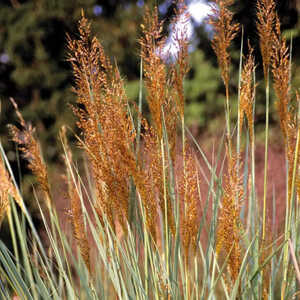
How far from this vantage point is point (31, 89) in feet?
18.2

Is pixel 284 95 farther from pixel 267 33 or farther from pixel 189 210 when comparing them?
pixel 189 210

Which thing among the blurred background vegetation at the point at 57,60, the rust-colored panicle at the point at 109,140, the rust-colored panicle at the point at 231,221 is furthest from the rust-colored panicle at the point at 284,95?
the blurred background vegetation at the point at 57,60

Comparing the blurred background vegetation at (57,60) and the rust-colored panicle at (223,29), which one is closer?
the rust-colored panicle at (223,29)

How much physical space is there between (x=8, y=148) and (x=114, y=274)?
4.11 metres

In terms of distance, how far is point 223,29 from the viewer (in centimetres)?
97

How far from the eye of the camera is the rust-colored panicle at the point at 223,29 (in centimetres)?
97

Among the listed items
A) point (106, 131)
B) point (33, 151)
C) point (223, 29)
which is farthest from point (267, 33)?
point (33, 151)

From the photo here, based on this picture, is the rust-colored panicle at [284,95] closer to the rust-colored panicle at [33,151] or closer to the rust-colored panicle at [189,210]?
the rust-colored panicle at [189,210]

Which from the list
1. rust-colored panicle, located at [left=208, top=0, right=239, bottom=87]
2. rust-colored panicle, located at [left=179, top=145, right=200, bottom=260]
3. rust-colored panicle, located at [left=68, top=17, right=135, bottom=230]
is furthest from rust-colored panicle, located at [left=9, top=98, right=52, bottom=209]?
rust-colored panicle, located at [left=208, top=0, right=239, bottom=87]

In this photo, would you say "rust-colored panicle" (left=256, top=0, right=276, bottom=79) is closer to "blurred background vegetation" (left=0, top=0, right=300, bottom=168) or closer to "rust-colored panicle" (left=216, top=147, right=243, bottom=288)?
"rust-colored panicle" (left=216, top=147, right=243, bottom=288)

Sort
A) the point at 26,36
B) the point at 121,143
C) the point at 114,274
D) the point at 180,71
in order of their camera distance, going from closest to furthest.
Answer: the point at 121,143 < the point at 180,71 < the point at 114,274 < the point at 26,36

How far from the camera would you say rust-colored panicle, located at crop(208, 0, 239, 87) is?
0.97 meters

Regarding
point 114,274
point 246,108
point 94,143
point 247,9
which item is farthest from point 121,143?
point 247,9

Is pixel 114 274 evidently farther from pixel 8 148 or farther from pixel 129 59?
pixel 129 59
